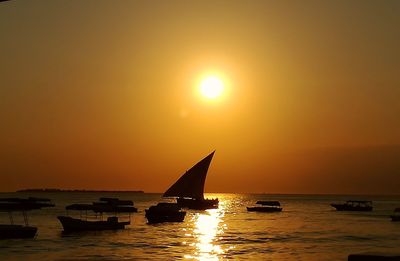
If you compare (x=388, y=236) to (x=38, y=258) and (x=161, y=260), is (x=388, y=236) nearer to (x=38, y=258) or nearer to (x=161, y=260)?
(x=161, y=260)

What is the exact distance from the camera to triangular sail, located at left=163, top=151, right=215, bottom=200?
307 feet

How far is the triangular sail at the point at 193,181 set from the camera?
93625 millimetres

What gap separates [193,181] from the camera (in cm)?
9425

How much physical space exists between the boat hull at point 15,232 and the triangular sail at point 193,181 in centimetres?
4126

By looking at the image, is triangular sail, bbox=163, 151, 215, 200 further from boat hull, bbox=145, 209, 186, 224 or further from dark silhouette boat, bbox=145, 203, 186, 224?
boat hull, bbox=145, 209, 186, 224

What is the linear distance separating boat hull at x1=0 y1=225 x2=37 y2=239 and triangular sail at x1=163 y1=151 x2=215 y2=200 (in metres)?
41.3

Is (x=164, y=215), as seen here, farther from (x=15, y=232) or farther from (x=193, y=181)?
(x=15, y=232)

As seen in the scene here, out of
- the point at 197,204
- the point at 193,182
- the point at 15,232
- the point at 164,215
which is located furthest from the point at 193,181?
the point at 15,232

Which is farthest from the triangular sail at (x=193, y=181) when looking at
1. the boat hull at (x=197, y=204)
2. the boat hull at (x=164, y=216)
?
the boat hull at (x=164, y=216)

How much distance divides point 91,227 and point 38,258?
20.0 metres

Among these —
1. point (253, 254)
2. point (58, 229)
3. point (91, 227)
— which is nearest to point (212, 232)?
point (91, 227)

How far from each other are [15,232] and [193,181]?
4422 cm

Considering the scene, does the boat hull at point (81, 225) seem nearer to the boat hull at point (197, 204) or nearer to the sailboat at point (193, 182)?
the sailboat at point (193, 182)

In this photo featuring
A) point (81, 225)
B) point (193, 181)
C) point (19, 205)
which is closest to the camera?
point (81, 225)
